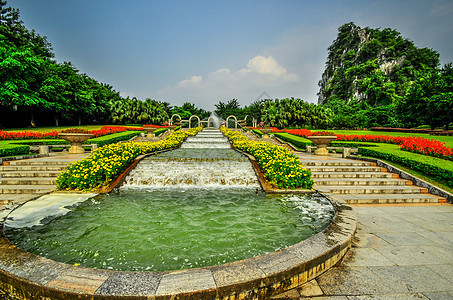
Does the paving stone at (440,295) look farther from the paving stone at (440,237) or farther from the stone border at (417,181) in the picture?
the stone border at (417,181)

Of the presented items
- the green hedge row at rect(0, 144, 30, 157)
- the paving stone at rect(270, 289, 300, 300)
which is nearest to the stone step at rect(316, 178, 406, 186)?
the paving stone at rect(270, 289, 300, 300)

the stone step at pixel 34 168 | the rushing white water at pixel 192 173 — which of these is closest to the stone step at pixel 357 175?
the rushing white water at pixel 192 173

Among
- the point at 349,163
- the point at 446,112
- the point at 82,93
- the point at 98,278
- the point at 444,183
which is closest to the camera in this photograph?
the point at 98,278

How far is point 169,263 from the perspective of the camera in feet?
11.3

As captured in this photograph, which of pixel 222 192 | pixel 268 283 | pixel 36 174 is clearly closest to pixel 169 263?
pixel 268 283

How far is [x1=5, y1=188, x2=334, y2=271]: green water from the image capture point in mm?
3625

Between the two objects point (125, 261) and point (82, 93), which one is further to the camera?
point (82, 93)

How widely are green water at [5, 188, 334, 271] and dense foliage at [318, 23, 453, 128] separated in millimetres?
27877

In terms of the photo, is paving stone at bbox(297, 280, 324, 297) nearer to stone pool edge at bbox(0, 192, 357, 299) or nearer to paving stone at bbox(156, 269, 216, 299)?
stone pool edge at bbox(0, 192, 357, 299)

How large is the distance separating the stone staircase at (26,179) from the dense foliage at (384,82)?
106 ft

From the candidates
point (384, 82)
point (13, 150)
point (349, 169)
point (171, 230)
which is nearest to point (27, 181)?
point (13, 150)

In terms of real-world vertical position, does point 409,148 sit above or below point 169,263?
above

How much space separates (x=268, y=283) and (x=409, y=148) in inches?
463

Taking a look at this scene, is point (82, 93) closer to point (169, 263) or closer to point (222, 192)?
point (222, 192)
